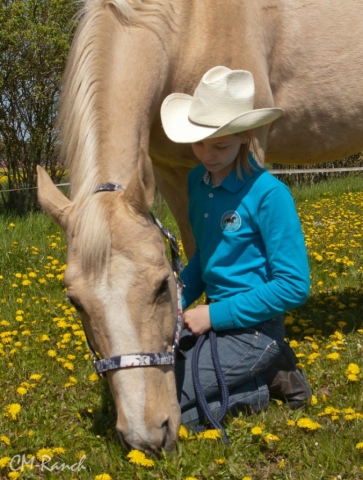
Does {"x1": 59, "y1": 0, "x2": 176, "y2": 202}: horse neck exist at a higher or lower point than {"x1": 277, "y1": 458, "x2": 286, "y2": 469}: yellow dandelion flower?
higher

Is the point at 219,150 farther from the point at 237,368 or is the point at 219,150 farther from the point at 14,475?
the point at 14,475

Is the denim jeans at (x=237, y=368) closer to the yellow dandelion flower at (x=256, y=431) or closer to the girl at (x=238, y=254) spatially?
the girl at (x=238, y=254)

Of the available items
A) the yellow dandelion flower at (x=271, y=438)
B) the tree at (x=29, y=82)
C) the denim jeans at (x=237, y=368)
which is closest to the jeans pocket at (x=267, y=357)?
the denim jeans at (x=237, y=368)

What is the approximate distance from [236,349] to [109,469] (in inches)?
29.6

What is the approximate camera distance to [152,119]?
3268 mm

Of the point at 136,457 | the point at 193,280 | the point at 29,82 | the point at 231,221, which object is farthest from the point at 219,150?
the point at 29,82

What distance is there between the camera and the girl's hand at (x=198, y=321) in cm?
284

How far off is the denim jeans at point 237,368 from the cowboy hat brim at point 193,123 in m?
0.87

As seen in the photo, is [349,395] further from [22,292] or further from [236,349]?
[22,292]

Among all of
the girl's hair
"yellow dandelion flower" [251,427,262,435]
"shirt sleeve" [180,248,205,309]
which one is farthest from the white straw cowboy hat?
"yellow dandelion flower" [251,427,262,435]

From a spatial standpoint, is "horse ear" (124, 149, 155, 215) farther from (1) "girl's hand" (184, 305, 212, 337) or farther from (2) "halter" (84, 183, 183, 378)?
(1) "girl's hand" (184, 305, 212, 337)

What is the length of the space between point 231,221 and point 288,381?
2.59ft

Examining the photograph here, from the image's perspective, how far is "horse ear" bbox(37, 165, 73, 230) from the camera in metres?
2.51

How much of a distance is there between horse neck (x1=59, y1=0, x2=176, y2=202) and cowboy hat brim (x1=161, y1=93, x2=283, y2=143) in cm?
15
